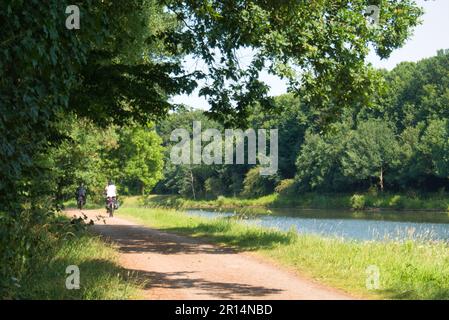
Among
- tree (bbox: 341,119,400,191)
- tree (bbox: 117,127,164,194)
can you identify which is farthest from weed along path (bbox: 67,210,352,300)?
tree (bbox: 341,119,400,191)

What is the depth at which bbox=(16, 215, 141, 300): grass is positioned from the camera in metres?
7.62

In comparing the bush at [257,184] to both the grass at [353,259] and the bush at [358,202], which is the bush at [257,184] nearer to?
the bush at [358,202]

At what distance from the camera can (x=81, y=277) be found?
8648mm

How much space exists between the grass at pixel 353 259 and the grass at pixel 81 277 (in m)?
3.74

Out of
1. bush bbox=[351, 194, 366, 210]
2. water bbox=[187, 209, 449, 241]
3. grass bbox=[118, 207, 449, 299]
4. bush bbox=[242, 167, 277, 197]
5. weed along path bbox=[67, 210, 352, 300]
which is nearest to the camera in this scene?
weed along path bbox=[67, 210, 352, 300]

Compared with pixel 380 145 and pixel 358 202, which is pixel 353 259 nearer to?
pixel 358 202

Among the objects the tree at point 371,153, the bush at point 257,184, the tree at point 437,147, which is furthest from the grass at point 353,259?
the bush at point 257,184

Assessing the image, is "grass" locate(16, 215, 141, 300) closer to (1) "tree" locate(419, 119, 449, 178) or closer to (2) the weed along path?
(2) the weed along path

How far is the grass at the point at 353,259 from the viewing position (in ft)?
30.9

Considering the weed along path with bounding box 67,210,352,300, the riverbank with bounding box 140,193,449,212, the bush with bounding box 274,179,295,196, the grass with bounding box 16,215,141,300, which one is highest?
the grass with bounding box 16,215,141,300

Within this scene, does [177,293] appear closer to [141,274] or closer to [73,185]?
[141,274]

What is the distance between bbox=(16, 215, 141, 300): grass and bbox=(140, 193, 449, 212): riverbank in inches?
1562

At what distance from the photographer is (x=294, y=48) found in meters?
14.5

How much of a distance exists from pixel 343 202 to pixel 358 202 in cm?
352
